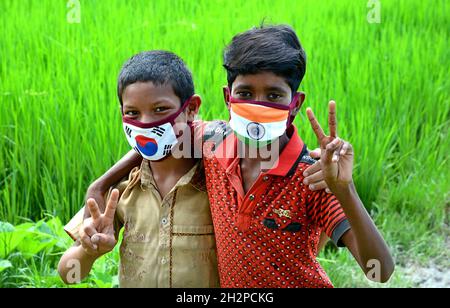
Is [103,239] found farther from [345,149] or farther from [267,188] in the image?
[345,149]

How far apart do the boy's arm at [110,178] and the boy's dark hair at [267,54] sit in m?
0.40

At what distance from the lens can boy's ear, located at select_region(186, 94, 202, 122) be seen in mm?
2240

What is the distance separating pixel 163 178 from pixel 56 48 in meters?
2.43

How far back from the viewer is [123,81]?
7.14 feet

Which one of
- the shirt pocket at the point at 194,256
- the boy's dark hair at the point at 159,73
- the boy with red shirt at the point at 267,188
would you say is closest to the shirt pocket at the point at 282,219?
the boy with red shirt at the point at 267,188

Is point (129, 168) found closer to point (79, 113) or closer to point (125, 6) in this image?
point (79, 113)

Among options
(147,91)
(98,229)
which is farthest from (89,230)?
(147,91)

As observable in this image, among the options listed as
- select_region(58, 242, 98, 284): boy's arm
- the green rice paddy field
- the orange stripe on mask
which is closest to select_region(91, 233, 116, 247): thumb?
select_region(58, 242, 98, 284): boy's arm

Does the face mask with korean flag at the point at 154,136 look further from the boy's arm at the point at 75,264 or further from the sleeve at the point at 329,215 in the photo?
the sleeve at the point at 329,215

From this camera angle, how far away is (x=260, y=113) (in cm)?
205

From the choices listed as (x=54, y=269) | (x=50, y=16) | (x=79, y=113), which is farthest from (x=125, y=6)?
(x=54, y=269)

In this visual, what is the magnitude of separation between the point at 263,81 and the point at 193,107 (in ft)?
0.93

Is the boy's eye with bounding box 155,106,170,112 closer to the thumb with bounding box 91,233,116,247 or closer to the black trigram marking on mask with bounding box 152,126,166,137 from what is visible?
the black trigram marking on mask with bounding box 152,126,166,137

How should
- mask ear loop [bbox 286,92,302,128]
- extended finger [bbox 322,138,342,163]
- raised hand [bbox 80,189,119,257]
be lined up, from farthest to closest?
mask ear loop [bbox 286,92,302,128]
raised hand [bbox 80,189,119,257]
extended finger [bbox 322,138,342,163]
